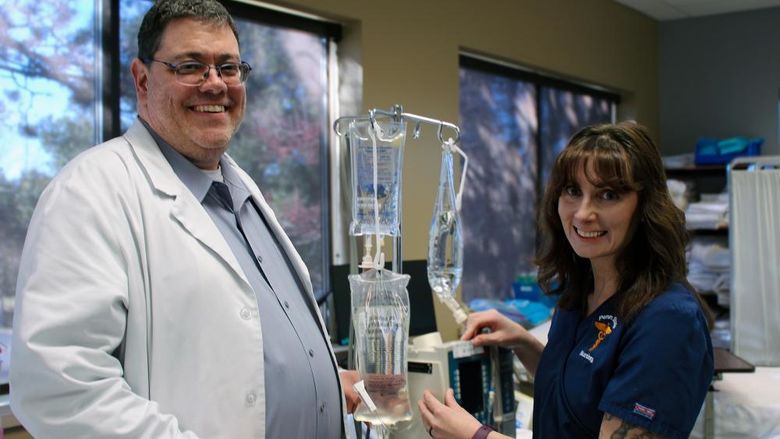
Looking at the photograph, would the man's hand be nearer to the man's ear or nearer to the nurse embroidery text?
the nurse embroidery text

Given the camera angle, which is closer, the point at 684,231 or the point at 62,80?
the point at 684,231

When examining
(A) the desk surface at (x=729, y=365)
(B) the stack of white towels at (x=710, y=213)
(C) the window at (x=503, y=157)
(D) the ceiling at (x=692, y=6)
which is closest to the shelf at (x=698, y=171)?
(B) the stack of white towels at (x=710, y=213)

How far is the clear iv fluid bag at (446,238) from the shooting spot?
1.60 m

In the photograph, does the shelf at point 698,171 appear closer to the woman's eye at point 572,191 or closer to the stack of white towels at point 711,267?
the stack of white towels at point 711,267

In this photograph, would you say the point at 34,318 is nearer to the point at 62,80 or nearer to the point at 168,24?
the point at 168,24

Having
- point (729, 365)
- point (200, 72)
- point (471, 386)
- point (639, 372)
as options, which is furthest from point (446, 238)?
point (729, 365)

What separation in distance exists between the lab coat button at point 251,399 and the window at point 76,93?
1.51m

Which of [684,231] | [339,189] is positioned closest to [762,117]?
[339,189]

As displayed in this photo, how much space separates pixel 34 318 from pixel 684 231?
1152 mm

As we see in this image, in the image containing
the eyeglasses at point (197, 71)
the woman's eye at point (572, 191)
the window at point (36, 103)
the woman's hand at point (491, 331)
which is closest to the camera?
the eyeglasses at point (197, 71)

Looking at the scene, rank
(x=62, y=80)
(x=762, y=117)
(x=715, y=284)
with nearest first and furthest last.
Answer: (x=62, y=80) → (x=715, y=284) → (x=762, y=117)

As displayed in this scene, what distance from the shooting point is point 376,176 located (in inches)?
53.4

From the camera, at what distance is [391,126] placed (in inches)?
55.8

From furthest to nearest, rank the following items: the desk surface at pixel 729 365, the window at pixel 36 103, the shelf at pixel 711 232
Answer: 1. the shelf at pixel 711 232
2. the desk surface at pixel 729 365
3. the window at pixel 36 103
